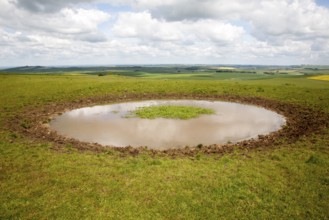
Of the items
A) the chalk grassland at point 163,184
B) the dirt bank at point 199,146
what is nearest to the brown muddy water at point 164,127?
the dirt bank at point 199,146

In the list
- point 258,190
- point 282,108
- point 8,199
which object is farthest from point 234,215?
point 282,108

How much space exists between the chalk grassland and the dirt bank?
1.07 metres

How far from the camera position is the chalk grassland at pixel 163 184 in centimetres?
1073

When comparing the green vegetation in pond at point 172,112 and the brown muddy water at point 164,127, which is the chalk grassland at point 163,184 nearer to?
the brown muddy water at point 164,127

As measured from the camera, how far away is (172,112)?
30953 mm

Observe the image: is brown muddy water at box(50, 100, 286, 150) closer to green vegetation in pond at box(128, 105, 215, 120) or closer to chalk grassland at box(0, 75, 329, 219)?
green vegetation in pond at box(128, 105, 215, 120)

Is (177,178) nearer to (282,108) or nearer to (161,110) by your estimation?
(161,110)

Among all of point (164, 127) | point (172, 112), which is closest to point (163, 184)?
point (164, 127)

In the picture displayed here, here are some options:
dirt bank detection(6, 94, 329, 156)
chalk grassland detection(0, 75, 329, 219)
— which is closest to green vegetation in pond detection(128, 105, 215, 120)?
dirt bank detection(6, 94, 329, 156)

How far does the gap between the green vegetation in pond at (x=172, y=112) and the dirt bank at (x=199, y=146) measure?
31.4 feet

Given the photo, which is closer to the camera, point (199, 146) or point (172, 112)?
point (199, 146)

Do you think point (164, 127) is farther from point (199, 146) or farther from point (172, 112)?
point (199, 146)

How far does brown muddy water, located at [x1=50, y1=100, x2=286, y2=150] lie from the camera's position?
20.7 m

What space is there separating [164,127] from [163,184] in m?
12.2
